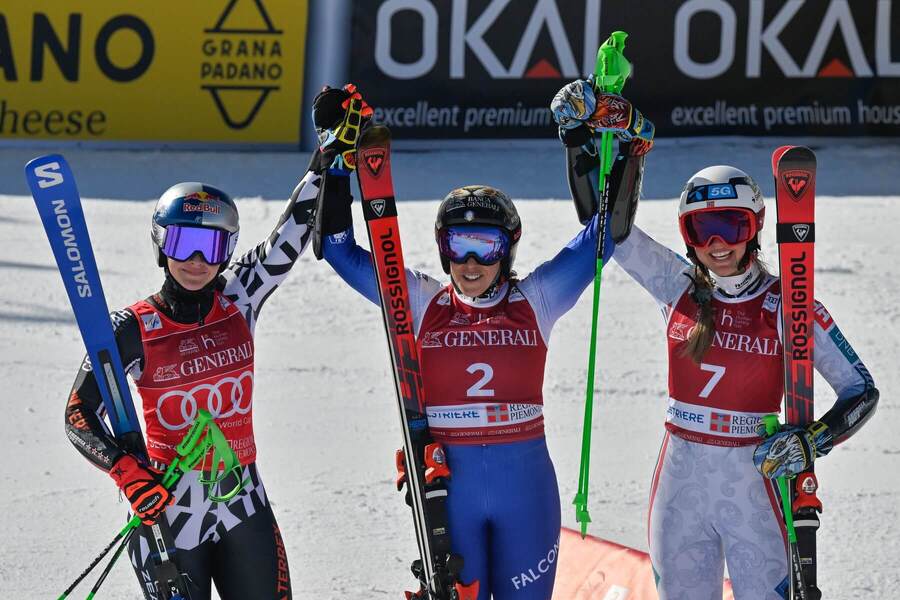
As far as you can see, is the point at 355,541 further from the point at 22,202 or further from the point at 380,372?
the point at 22,202

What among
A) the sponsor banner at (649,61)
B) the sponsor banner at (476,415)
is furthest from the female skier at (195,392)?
the sponsor banner at (649,61)

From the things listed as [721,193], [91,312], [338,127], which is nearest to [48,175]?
[91,312]

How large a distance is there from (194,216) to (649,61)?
7.84 meters

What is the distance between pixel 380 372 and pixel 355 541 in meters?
1.99

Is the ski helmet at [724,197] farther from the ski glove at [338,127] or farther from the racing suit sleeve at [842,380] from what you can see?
the ski glove at [338,127]

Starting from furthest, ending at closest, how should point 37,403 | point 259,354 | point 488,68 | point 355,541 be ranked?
point 488,68
point 259,354
point 37,403
point 355,541

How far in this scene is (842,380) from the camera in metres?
4.59

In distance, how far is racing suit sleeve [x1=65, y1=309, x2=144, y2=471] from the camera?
428 cm

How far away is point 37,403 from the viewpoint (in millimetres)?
A: 7914

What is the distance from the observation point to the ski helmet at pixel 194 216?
14.6 ft

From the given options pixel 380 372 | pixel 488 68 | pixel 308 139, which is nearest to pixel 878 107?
pixel 488 68

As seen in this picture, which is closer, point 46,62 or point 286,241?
point 286,241

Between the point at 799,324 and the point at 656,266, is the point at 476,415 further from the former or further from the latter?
the point at 799,324

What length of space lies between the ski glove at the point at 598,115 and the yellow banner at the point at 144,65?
23.2 ft
